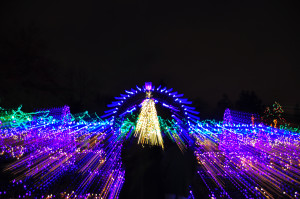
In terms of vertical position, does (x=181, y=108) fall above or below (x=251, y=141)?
above

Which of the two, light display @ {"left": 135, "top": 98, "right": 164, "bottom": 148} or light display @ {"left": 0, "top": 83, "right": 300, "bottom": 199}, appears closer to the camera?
light display @ {"left": 0, "top": 83, "right": 300, "bottom": 199}

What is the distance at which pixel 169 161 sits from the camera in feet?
7.08

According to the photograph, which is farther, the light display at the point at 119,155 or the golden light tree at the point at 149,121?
the golden light tree at the point at 149,121

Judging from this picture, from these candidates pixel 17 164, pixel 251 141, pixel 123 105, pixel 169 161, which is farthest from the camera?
pixel 251 141

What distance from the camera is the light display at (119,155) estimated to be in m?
4.25

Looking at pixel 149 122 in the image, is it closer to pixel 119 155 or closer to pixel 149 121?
pixel 149 121

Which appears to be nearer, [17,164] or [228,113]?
[17,164]

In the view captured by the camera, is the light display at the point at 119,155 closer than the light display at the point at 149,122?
Yes

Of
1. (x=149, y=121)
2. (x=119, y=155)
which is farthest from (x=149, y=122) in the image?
(x=119, y=155)

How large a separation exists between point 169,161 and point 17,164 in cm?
502

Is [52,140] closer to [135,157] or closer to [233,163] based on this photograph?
[135,157]

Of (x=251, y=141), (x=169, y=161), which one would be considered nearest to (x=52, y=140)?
(x=169, y=161)

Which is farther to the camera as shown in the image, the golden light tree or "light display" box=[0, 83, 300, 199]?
the golden light tree

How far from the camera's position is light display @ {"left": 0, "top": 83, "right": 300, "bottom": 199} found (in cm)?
425
